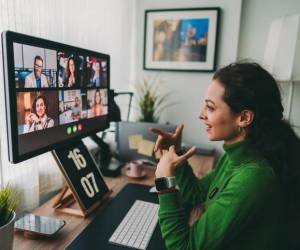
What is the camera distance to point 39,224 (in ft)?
3.29

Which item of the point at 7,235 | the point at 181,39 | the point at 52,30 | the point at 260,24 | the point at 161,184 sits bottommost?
the point at 7,235

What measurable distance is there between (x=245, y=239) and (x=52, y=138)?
0.73 meters

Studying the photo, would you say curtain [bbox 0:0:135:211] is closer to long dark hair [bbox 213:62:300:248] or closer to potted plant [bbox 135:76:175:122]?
potted plant [bbox 135:76:175:122]

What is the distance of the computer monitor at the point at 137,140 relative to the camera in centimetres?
169

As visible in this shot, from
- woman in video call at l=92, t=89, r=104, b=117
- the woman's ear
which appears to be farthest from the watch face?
woman in video call at l=92, t=89, r=104, b=117

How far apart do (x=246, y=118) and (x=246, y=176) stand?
7.8 inches

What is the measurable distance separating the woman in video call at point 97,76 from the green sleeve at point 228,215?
719 mm

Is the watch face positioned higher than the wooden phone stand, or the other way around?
the watch face

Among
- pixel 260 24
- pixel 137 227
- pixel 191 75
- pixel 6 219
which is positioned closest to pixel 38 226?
pixel 6 219

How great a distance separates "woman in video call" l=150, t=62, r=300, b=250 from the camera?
2.53ft

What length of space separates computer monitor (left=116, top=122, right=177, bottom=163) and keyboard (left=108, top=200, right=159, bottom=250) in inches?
20.2

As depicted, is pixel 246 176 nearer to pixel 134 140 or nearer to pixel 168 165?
pixel 168 165

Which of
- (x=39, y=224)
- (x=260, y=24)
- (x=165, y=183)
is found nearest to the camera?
(x=165, y=183)

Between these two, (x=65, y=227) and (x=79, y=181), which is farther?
(x=79, y=181)
